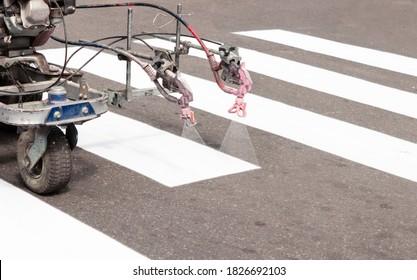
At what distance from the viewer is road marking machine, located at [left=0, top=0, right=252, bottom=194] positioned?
5125 millimetres

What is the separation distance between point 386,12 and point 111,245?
8705 millimetres

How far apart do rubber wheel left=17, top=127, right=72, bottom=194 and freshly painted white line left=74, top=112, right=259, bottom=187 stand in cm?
69

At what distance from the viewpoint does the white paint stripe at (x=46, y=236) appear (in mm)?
4527

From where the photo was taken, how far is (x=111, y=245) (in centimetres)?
464

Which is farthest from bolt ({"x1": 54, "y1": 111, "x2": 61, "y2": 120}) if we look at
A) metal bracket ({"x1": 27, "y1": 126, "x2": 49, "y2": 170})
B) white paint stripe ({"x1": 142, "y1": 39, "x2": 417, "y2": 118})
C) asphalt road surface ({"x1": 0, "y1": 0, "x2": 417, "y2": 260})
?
white paint stripe ({"x1": 142, "y1": 39, "x2": 417, "y2": 118})

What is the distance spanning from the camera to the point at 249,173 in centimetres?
582

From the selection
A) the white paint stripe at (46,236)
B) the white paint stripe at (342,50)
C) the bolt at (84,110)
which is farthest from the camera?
the white paint stripe at (342,50)

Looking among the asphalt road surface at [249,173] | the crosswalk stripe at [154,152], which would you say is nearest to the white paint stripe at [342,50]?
the asphalt road surface at [249,173]

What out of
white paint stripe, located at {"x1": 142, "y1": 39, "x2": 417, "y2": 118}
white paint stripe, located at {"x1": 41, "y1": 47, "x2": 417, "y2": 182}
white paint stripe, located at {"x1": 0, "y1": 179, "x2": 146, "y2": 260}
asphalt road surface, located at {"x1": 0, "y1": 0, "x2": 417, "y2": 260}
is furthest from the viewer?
white paint stripe, located at {"x1": 142, "y1": 39, "x2": 417, "y2": 118}

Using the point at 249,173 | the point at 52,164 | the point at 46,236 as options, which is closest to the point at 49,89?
the point at 52,164

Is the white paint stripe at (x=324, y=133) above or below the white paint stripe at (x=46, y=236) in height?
below

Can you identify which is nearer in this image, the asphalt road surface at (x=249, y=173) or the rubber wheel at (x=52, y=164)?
the asphalt road surface at (x=249, y=173)

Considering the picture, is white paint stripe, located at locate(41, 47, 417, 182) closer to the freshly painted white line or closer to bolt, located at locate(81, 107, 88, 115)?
the freshly painted white line

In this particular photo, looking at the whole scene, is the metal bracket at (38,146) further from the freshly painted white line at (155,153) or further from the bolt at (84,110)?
the freshly painted white line at (155,153)
